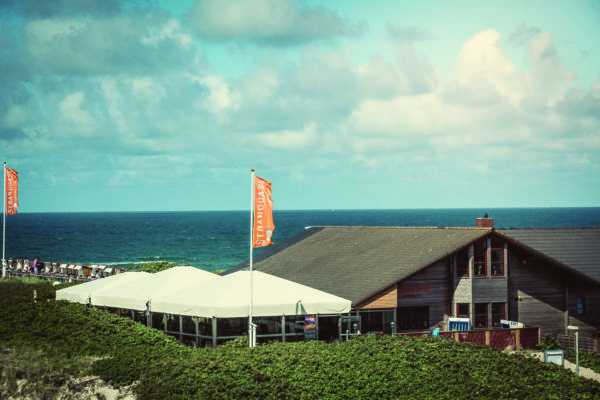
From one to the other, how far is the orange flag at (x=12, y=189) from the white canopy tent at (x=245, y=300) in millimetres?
21663

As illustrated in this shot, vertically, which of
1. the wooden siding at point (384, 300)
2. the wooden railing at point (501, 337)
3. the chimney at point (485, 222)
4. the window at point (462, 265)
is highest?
the chimney at point (485, 222)

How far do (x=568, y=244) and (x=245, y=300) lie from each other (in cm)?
1963

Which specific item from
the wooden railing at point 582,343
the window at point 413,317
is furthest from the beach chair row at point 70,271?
the wooden railing at point 582,343

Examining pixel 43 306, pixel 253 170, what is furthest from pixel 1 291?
pixel 253 170

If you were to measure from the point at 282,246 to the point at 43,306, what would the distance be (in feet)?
45.7

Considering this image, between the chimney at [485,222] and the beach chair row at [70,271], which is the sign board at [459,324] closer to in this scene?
the chimney at [485,222]

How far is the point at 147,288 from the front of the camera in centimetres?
2158

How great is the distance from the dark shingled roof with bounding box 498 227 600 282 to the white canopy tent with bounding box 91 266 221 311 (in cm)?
1514

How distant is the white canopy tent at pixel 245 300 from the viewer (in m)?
18.5

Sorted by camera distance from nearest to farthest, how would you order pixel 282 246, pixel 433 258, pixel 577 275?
pixel 433 258
pixel 577 275
pixel 282 246

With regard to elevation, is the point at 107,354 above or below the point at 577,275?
below

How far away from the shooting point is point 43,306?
77.8 feet

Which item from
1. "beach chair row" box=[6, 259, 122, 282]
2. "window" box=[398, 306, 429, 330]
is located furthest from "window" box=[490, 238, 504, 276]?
"beach chair row" box=[6, 259, 122, 282]

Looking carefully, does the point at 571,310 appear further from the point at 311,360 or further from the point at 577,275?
the point at 311,360
